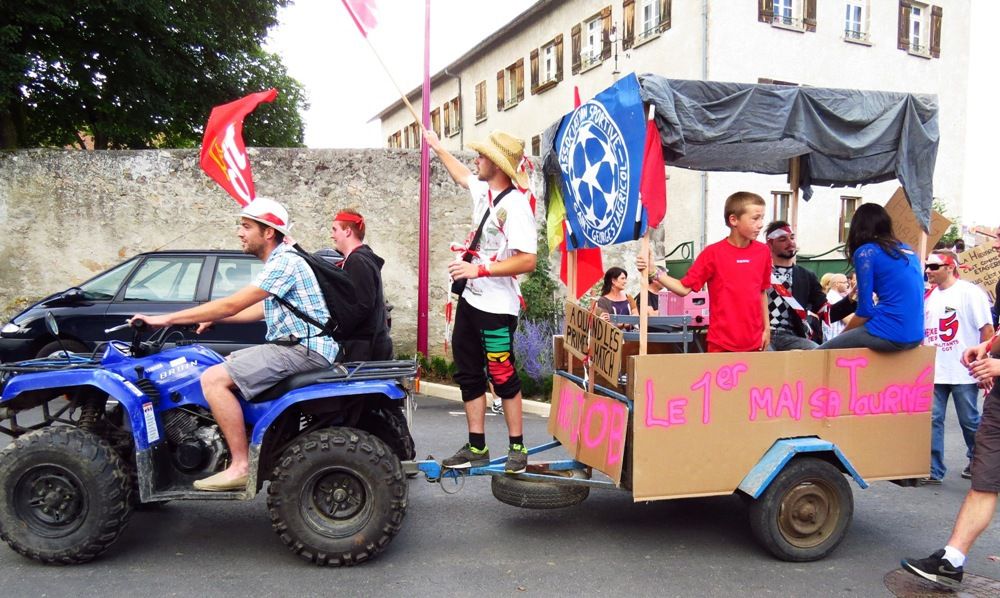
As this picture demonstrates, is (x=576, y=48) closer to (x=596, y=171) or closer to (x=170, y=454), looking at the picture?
(x=596, y=171)

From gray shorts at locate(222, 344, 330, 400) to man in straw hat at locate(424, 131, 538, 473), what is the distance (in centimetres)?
91

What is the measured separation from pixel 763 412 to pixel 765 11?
18.1 meters

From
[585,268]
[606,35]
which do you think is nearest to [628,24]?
[606,35]

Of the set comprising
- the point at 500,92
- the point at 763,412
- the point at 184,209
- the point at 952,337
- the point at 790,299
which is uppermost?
the point at 500,92

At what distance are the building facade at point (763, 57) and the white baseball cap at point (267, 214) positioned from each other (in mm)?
14723

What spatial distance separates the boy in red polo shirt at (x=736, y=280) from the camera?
4.25 m

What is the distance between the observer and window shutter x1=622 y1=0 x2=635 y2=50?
71.3ft

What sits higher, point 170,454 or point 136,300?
point 136,300

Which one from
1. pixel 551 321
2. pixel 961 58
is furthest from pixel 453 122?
pixel 551 321

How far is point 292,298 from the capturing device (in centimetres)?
392

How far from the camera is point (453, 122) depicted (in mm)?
34938

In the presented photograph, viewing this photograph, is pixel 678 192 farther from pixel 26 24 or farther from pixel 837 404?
pixel 837 404

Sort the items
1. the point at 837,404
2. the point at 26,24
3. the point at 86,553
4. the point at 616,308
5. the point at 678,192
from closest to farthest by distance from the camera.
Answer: the point at 86,553 < the point at 837,404 < the point at 616,308 < the point at 26,24 < the point at 678,192

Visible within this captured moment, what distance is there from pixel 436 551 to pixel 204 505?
1.75m
